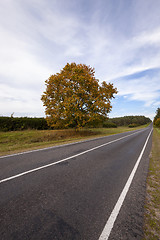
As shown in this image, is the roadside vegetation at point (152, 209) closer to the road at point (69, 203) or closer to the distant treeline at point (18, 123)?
the road at point (69, 203)

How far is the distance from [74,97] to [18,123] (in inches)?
348

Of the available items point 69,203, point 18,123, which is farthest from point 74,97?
point 69,203

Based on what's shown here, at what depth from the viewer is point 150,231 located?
204 cm

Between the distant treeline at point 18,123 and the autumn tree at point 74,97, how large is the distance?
280 centimetres

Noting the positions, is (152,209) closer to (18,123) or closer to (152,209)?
(152,209)

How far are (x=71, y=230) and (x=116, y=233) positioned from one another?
81cm

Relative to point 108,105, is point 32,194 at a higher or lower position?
lower

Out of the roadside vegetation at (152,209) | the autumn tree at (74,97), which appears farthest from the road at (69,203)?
the autumn tree at (74,97)

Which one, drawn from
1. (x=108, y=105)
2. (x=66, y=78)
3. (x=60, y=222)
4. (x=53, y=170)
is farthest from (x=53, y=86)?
(x=60, y=222)

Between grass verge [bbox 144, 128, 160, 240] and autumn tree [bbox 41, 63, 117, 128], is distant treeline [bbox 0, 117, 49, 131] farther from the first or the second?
grass verge [bbox 144, 128, 160, 240]

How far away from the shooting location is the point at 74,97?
15.1 m

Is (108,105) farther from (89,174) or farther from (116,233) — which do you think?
(116,233)

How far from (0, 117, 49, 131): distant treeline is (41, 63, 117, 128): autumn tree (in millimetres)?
2797

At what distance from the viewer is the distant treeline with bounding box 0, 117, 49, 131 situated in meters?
14.5
